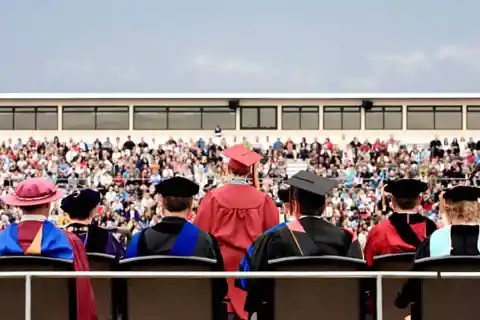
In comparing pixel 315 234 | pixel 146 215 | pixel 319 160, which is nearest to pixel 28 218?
pixel 315 234

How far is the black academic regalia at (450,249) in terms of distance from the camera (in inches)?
194

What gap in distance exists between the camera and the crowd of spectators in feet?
80.7

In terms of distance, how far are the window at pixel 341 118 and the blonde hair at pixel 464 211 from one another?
30709mm

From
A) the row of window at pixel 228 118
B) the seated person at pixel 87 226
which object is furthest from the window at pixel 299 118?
the seated person at pixel 87 226

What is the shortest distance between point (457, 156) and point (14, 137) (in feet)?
63.6

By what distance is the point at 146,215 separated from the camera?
78.5ft

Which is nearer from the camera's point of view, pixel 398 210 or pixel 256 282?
pixel 256 282

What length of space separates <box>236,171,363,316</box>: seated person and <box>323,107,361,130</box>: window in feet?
101

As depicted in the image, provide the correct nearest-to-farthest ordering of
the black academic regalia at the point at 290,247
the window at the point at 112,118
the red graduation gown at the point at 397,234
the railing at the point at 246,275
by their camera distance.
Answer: the railing at the point at 246,275, the black academic regalia at the point at 290,247, the red graduation gown at the point at 397,234, the window at the point at 112,118

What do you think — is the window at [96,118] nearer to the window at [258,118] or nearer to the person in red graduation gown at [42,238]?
the window at [258,118]

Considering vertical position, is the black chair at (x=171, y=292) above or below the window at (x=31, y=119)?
below

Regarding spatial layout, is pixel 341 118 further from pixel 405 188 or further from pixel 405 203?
pixel 405 203

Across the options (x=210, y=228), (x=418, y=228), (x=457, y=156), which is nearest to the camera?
(x=418, y=228)

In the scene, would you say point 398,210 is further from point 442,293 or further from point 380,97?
point 380,97
